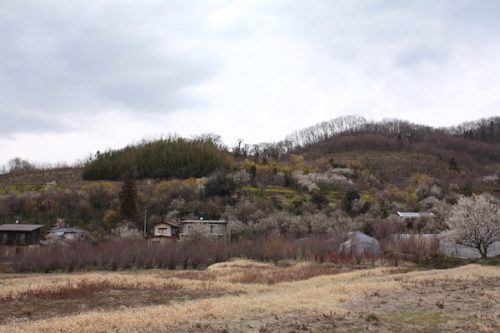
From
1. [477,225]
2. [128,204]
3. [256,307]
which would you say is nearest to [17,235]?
[128,204]

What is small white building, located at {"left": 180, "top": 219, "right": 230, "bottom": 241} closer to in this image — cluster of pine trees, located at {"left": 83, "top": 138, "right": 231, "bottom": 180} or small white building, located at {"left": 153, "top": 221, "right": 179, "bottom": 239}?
small white building, located at {"left": 153, "top": 221, "right": 179, "bottom": 239}


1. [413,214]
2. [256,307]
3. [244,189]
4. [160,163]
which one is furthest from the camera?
[160,163]

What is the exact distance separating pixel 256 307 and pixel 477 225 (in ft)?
105

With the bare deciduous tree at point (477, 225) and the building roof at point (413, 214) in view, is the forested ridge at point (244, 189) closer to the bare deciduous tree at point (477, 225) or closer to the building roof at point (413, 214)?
the building roof at point (413, 214)

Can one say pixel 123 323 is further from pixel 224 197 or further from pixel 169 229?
pixel 224 197

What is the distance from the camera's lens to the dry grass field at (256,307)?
13.0 m

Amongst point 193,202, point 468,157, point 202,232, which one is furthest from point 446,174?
point 202,232

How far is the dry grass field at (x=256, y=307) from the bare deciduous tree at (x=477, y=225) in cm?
1454

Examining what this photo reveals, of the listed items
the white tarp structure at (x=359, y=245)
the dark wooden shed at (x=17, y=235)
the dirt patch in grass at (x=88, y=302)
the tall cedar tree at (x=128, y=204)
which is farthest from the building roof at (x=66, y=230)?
the dirt patch in grass at (x=88, y=302)

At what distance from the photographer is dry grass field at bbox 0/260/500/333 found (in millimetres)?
13008

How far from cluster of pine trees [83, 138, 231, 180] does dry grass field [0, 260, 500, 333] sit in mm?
80261

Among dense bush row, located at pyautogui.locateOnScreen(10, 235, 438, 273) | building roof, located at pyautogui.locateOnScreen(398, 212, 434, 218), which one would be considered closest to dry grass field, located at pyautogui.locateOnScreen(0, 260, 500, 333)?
dense bush row, located at pyautogui.locateOnScreen(10, 235, 438, 273)

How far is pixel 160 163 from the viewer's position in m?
111

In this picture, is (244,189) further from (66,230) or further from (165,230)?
(66,230)
